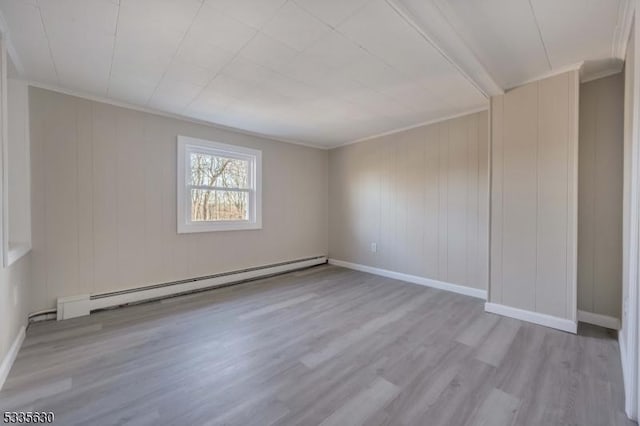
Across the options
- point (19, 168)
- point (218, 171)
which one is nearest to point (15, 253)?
point (19, 168)

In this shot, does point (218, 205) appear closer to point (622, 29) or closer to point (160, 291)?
point (160, 291)

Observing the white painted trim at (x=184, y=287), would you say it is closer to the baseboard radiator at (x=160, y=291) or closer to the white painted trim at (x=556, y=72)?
the baseboard radiator at (x=160, y=291)

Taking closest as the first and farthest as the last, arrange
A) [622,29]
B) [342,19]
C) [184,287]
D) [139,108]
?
[342,19]
[622,29]
[139,108]
[184,287]

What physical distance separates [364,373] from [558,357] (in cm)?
146

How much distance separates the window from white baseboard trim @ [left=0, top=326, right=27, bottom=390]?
158cm

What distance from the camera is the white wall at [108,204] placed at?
2.56 meters

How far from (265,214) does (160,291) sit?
5.74 ft

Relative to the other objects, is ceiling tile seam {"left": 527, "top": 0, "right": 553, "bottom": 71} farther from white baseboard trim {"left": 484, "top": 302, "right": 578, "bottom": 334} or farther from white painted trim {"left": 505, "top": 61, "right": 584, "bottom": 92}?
white baseboard trim {"left": 484, "top": 302, "right": 578, "bottom": 334}

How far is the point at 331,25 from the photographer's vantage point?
1.67 metres

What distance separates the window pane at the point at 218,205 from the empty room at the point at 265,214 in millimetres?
Answer: 34

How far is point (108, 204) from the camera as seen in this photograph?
2.89 metres

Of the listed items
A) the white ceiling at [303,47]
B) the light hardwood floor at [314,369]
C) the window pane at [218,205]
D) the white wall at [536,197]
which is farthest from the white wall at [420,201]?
the window pane at [218,205]

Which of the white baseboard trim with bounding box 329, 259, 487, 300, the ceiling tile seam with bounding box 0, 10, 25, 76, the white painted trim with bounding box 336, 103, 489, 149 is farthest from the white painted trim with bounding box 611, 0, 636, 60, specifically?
the ceiling tile seam with bounding box 0, 10, 25, 76

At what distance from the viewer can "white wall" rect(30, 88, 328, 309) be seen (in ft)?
8.39
